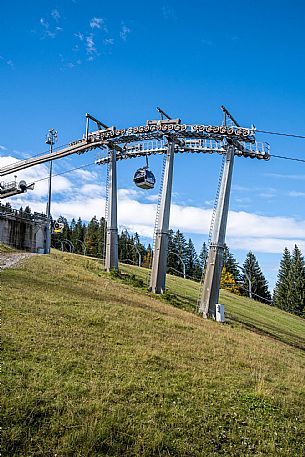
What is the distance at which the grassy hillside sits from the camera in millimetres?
7836

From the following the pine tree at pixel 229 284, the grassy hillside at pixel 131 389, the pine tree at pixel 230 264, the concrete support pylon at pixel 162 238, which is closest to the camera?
the grassy hillside at pixel 131 389

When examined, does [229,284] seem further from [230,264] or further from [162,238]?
[162,238]

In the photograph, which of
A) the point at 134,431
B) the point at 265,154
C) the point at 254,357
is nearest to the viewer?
the point at 134,431

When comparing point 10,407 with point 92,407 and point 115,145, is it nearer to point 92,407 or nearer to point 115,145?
point 92,407

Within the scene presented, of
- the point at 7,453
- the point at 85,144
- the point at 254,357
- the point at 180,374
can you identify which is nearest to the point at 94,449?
the point at 7,453

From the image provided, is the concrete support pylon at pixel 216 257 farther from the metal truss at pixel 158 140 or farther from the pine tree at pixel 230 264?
the pine tree at pixel 230 264

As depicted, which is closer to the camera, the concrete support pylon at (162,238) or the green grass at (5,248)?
the concrete support pylon at (162,238)

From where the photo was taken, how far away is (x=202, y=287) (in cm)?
2947

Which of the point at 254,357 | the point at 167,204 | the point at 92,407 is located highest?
the point at 167,204

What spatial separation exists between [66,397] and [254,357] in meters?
9.94

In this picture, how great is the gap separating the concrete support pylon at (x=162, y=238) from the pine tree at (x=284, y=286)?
57.9 metres

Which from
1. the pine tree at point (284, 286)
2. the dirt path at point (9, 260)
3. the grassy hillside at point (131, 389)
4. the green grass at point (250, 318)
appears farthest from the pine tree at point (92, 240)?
the grassy hillside at point (131, 389)

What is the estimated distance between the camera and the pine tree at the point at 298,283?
81750 millimetres

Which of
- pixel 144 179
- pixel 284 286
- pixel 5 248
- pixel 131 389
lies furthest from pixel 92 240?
pixel 131 389
